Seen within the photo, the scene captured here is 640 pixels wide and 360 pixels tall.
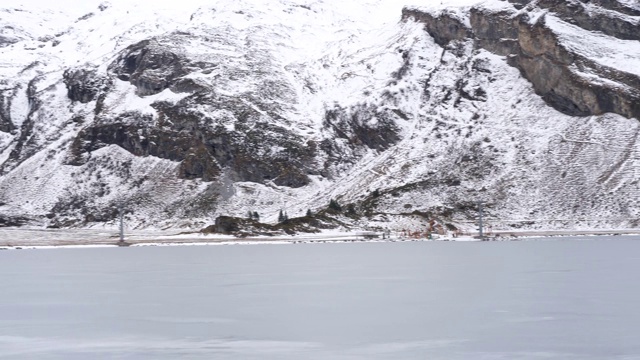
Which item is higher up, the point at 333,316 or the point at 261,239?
the point at 333,316

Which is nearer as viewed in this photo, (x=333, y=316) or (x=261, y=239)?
A: (x=333, y=316)

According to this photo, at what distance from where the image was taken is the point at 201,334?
1101 inches

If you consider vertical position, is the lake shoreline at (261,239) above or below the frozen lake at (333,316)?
below

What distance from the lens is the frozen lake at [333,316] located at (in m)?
24.6

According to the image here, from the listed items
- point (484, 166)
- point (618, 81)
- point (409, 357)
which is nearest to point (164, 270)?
point (409, 357)

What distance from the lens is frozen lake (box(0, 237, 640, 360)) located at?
969 inches

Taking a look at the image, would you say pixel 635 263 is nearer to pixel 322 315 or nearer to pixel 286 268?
pixel 286 268

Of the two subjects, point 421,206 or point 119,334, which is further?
point 421,206

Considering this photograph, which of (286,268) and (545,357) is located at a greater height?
(545,357)

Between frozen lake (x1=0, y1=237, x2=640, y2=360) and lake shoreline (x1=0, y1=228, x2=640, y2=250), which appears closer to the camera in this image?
frozen lake (x1=0, y1=237, x2=640, y2=360)

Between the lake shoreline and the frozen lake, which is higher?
the frozen lake

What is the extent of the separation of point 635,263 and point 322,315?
3445 centimetres

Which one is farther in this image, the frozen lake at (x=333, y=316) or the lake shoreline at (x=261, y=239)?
the lake shoreline at (x=261, y=239)

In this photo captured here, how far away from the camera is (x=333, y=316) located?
3191 centimetres
